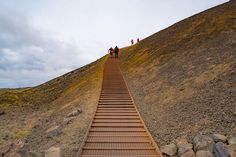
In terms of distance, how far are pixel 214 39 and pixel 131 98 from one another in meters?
11.0

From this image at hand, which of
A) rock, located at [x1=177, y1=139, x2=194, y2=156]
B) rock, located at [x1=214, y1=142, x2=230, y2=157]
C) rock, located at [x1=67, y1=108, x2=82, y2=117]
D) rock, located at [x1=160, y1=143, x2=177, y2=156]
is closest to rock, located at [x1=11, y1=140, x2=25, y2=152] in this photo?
rock, located at [x1=67, y1=108, x2=82, y2=117]

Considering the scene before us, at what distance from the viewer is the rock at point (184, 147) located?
922cm

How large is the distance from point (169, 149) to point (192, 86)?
25.0 ft

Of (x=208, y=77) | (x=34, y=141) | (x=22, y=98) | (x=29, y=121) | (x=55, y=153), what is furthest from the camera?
(x=22, y=98)

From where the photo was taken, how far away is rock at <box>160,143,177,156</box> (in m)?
9.38

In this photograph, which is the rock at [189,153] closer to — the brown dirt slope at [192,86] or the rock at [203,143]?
the rock at [203,143]

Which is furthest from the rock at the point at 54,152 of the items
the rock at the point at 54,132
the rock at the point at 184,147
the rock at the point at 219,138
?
the rock at the point at 219,138

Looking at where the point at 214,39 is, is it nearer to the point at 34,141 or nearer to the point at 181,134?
the point at 181,134

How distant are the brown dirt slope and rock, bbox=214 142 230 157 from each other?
129 centimetres

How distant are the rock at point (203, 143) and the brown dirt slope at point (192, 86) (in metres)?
0.88

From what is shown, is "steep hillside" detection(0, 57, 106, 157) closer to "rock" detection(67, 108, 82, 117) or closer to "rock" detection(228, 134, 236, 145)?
"rock" detection(67, 108, 82, 117)

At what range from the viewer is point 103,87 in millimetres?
23359

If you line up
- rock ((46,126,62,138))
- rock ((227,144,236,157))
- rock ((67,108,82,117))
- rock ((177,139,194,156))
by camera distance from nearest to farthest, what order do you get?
rock ((227,144,236,157)) → rock ((177,139,194,156)) → rock ((46,126,62,138)) → rock ((67,108,82,117))

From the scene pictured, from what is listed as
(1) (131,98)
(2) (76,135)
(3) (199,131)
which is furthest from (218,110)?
(1) (131,98)
